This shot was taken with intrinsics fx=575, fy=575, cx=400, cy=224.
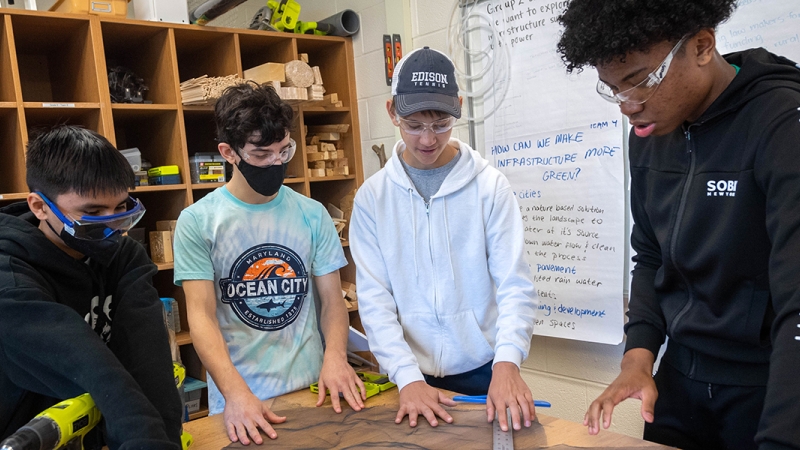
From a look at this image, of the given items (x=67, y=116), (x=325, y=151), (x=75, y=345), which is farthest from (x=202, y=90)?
(x=75, y=345)

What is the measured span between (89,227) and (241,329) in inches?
21.3

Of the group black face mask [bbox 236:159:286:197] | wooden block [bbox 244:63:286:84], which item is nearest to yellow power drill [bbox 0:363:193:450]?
black face mask [bbox 236:159:286:197]

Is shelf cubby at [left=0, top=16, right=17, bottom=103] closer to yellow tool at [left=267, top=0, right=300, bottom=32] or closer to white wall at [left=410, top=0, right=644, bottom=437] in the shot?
yellow tool at [left=267, top=0, right=300, bottom=32]

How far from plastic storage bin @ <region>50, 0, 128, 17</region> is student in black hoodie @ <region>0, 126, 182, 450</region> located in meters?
1.81

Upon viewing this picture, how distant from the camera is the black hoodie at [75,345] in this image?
981 mm

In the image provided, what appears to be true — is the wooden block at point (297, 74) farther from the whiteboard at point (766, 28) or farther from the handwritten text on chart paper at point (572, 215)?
the whiteboard at point (766, 28)

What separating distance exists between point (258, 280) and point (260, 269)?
0.03m

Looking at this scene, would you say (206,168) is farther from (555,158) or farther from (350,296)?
(555,158)

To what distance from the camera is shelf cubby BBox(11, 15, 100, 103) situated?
2.66 metres

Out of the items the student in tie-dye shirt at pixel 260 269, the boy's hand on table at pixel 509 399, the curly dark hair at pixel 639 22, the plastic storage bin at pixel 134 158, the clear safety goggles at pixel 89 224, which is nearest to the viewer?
the curly dark hair at pixel 639 22

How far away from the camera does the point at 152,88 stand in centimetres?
306

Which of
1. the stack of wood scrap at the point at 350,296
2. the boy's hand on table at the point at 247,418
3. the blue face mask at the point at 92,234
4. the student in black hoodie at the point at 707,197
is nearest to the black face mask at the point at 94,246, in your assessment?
the blue face mask at the point at 92,234

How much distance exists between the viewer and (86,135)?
3.94 feet

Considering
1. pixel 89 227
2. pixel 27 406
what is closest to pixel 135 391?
pixel 27 406
